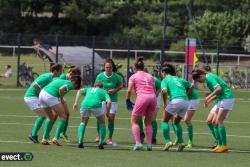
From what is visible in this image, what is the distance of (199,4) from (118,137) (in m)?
57.0

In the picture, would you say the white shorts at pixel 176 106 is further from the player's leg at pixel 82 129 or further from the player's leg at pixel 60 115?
Result: the player's leg at pixel 60 115

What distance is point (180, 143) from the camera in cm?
1870

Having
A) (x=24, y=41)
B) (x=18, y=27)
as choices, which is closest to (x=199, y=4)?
(x=18, y=27)

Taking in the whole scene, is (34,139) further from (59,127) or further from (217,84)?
(217,84)

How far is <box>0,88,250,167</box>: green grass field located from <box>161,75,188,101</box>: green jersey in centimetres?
118

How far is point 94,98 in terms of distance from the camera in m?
18.9

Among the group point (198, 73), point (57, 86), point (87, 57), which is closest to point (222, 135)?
point (198, 73)

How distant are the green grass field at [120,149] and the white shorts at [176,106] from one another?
849mm

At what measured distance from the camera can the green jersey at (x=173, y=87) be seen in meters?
18.9

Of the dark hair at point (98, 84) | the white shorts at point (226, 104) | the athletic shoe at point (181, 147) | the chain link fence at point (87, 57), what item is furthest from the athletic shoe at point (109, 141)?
the chain link fence at point (87, 57)

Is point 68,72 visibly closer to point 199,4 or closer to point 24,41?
point 24,41

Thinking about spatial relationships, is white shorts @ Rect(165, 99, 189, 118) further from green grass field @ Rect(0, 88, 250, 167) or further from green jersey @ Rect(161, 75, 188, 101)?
green grass field @ Rect(0, 88, 250, 167)

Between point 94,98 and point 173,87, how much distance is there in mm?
1737

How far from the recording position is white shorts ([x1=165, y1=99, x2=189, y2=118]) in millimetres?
18797
